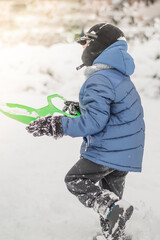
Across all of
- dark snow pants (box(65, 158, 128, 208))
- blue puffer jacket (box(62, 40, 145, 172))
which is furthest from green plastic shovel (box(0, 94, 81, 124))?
dark snow pants (box(65, 158, 128, 208))

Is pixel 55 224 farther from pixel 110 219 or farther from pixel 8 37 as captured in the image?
pixel 8 37

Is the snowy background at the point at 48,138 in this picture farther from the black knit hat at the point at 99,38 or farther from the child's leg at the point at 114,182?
the black knit hat at the point at 99,38

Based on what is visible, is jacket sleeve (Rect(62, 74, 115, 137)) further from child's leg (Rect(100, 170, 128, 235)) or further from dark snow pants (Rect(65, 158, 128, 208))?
child's leg (Rect(100, 170, 128, 235))

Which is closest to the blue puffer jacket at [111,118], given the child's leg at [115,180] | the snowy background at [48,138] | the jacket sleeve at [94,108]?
the jacket sleeve at [94,108]

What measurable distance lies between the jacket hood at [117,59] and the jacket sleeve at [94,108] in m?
0.13

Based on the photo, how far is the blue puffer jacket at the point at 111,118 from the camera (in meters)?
1.86

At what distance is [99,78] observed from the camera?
1.89m

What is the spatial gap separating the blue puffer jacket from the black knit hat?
0.06 metres

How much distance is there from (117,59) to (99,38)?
234 mm

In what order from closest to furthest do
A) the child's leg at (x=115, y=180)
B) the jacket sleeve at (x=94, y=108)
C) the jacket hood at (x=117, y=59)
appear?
1. the jacket sleeve at (x=94, y=108)
2. the jacket hood at (x=117, y=59)
3. the child's leg at (x=115, y=180)

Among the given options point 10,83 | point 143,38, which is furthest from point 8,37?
point 143,38

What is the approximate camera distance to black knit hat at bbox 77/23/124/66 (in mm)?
2088

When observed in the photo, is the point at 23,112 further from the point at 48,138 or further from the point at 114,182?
the point at 48,138

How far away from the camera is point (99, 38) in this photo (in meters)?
2.10
